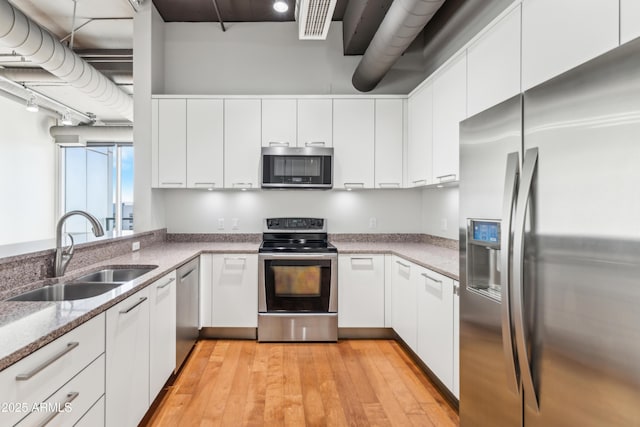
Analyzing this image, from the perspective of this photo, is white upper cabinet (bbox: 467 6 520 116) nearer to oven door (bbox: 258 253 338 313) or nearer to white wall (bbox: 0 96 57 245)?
oven door (bbox: 258 253 338 313)

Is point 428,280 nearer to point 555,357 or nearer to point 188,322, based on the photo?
point 555,357

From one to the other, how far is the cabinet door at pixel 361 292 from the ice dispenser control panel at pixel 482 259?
A: 5.67ft

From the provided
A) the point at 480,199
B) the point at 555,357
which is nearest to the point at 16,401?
the point at 555,357

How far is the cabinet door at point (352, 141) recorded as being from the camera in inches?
147

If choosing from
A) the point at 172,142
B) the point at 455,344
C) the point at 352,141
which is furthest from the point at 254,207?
the point at 455,344

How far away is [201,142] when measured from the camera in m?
3.69

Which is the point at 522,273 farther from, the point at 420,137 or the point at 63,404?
the point at 420,137

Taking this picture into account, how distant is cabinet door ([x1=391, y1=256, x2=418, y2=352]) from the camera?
2.89m

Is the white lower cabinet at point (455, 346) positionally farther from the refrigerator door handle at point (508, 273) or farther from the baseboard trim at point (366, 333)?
the baseboard trim at point (366, 333)

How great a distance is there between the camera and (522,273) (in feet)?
4.18

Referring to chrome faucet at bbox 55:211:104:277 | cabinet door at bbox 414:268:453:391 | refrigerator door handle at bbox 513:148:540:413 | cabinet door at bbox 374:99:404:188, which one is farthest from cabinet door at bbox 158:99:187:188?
refrigerator door handle at bbox 513:148:540:413

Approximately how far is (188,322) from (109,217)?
16.0 feet

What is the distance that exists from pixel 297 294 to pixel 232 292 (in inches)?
24.6

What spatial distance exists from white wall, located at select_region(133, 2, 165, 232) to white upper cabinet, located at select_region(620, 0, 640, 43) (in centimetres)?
370
